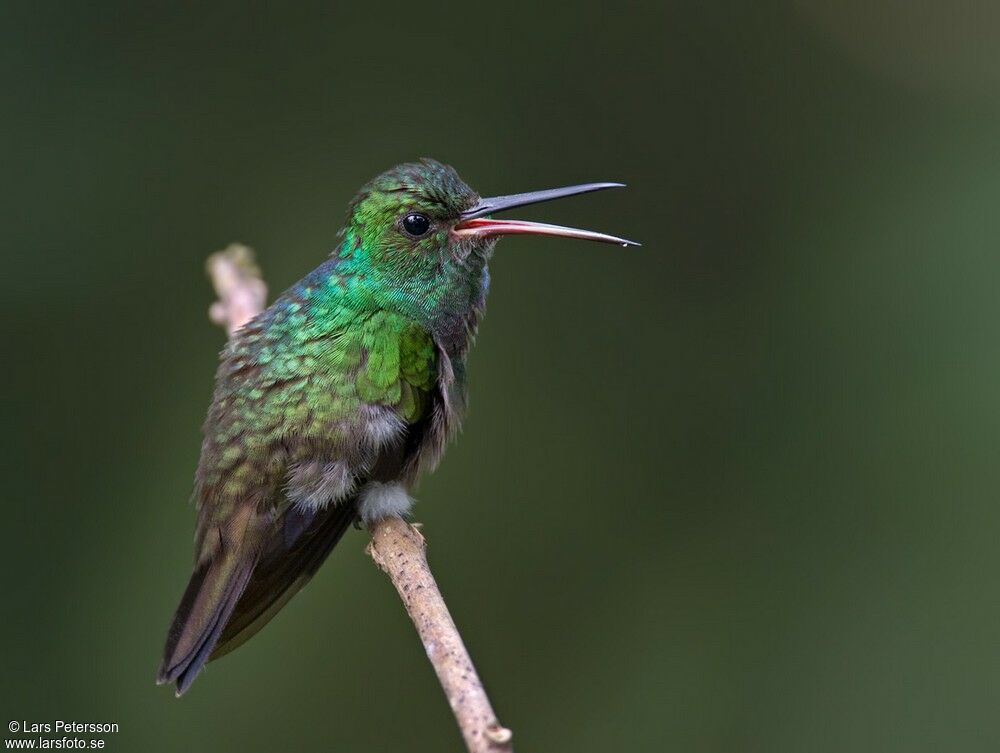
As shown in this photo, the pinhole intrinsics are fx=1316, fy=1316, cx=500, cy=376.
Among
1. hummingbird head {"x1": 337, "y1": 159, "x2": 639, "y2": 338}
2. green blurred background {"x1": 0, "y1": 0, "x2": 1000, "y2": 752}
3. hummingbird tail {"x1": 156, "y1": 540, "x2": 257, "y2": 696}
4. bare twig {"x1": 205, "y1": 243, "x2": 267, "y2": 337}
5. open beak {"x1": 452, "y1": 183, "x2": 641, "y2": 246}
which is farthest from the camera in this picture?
green blurred background {"x1": 0, "y1": 0, "x2": 1000, "y2": 752}

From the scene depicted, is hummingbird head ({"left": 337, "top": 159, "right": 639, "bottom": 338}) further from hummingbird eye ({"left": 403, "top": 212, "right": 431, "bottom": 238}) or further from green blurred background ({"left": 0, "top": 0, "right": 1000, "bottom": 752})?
green blurred background ({"left": 0, "top": 0, "right": 1000, "bottom": 752})

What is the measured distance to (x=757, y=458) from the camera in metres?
4.86

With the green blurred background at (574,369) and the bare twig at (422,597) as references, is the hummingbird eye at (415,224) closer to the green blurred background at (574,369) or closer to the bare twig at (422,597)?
the bare twig at (422,597)

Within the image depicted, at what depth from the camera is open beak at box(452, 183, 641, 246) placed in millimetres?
2973

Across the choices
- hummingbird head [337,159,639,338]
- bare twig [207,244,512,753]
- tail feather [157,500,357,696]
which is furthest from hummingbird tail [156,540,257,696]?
hummingbird head [337,159,639,338]

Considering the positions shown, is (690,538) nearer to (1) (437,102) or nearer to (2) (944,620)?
(2) (944,620)

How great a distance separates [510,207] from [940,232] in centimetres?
228

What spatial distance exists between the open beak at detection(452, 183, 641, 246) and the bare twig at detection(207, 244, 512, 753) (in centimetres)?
72

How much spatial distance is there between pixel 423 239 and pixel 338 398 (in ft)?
1.57

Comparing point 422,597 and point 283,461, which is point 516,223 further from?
point 422,597

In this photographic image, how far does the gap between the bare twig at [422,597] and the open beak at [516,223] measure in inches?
28.3

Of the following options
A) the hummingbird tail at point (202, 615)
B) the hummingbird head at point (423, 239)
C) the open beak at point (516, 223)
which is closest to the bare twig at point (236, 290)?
the hummingbird head at point (423, 239)

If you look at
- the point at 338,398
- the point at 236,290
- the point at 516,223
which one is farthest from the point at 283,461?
the point at 236,290

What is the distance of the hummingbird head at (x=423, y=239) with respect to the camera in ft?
10.2
